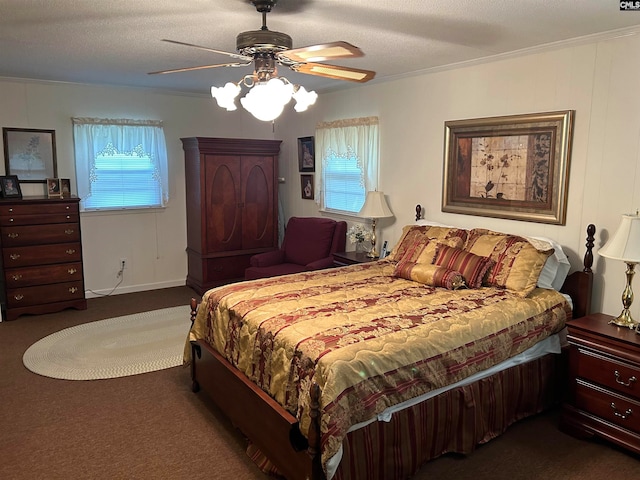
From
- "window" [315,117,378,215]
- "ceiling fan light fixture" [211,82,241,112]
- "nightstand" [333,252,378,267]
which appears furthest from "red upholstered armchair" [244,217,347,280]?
"ceiling fan light fixture" [211,82,241,112]

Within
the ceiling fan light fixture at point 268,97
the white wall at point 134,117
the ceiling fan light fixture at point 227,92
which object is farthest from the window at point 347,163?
the ceiling fan light fixture at point 268,97

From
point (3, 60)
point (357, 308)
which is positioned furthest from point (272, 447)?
point (3, 60)

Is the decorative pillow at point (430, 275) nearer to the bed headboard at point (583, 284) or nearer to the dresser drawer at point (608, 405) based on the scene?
the bed headboard at point (583, 284)

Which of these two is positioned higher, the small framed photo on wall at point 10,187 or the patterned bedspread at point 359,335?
the small framed photo on wall at point 10,187

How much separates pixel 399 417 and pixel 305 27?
231cm

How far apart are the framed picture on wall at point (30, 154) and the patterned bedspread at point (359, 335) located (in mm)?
3076

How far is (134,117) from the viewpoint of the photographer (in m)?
5.56

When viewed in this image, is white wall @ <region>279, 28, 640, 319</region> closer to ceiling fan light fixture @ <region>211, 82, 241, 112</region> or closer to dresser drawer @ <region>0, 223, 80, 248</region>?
ceiling fan light fixture @ <region>211, 82, 241, 112</region>

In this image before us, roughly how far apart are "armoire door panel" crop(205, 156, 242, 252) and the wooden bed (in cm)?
249

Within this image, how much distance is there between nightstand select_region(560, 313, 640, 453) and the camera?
2605 mm

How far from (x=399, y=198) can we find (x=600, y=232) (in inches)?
74.1

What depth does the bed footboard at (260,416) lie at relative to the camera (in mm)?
2129

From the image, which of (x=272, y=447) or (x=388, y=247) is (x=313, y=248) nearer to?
(x=388, y=247)

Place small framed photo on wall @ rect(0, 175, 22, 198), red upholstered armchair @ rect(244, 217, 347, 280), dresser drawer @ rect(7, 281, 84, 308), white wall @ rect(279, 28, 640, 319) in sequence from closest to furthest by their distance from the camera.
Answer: white wall @ rect(279, 28, 640, 319) → dresser drawer @ rect(7, 281, 84, 308) → small framed photo on wall @ rect(0, 175, 22, 198) → red upholstered armchair @ rect(244, 217, 347, 280)
